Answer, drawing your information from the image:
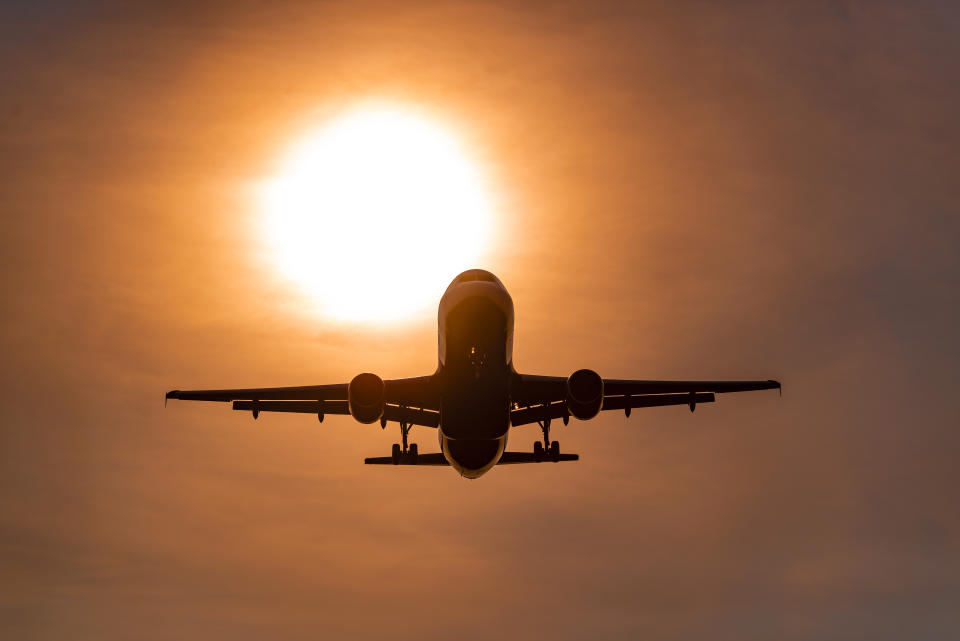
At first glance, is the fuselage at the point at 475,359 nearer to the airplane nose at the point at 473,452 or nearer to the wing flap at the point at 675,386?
the airplane nose at the point at 473,452

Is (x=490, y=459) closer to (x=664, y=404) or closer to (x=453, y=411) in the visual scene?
(x=453, y=411)

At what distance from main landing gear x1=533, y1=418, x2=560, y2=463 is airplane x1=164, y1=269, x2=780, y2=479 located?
42 mm

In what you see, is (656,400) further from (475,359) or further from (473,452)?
(475,359)

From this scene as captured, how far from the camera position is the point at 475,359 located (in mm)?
38094

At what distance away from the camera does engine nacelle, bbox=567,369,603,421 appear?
41.1 metres

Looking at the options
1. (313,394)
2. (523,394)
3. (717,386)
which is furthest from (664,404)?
(313,394)

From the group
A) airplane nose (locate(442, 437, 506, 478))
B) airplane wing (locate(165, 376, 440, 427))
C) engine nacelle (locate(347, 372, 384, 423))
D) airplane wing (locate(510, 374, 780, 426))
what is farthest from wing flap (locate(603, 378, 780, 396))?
engine nacelle (locate(347, 372, 384, 423))

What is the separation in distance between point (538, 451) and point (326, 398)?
9287mm

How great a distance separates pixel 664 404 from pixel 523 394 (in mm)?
8144

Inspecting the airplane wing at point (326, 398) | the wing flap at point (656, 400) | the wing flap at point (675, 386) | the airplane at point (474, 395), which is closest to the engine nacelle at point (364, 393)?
the airplane at point (474, 395)

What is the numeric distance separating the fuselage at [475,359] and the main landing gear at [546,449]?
664cm

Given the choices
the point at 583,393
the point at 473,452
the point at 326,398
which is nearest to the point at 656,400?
the point at 583,393

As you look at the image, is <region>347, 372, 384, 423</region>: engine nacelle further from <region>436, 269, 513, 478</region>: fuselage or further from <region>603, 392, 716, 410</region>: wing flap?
<region>603, 392, 716, 410</region>: wing flap

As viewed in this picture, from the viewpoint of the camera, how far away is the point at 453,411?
131 ft
